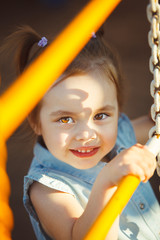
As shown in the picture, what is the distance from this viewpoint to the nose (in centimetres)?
88

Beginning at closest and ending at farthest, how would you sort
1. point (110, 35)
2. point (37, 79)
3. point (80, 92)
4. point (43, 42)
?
point (37, 79) → point (80, 92) → point (43, 42) → point (110, 35)

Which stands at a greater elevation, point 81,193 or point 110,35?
point 110,35

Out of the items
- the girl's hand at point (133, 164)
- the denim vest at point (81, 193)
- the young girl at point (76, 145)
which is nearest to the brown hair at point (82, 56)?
the young girl at point (76, 145)

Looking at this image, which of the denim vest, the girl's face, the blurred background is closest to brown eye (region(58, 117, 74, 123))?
the girl's face

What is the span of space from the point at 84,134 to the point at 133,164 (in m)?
0.24

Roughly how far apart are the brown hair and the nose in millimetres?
131

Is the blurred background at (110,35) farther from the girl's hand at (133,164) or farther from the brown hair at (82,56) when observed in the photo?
the girl's hand at (133,164)

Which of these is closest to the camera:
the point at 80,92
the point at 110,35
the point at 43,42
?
the point at 80,92

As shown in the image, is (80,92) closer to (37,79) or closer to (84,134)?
(84,134)

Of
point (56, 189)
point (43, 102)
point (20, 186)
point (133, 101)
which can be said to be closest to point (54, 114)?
point (43, 102)

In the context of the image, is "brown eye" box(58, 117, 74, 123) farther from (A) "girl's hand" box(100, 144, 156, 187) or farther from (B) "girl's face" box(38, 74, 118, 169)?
(A) "girl's hand" box(100, 144, 156, 187)

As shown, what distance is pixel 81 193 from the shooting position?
39.2 inches

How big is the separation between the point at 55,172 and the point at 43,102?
0.20 m

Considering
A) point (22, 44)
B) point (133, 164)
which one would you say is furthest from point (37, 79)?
point (22, 44)
